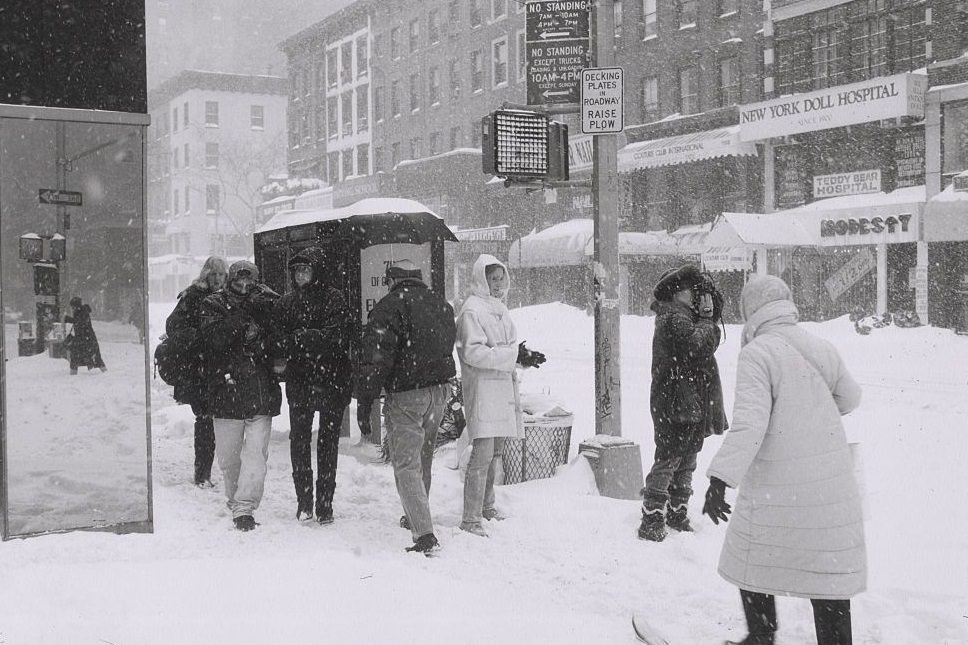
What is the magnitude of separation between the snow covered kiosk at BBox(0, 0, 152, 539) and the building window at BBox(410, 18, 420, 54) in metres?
44.5

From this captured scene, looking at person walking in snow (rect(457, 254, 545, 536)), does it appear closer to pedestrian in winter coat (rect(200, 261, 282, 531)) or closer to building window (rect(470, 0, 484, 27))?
pedestrian in winter coat (rect(200, 261, 282, 531))

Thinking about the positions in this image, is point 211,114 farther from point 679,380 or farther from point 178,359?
point 679,380

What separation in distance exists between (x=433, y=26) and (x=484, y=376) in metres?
43.8

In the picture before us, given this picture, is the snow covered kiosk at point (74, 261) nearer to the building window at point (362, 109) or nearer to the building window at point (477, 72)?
the building window at point (477, 72)

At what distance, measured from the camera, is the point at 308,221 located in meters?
9.73

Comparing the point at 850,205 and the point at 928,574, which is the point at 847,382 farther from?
the point at 850,205

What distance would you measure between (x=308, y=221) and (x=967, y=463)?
6.68 meters

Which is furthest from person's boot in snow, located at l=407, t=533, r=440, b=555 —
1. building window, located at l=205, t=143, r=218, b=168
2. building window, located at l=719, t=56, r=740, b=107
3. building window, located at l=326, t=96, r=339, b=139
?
building window, located at l=205, t=143, r=218, b=168

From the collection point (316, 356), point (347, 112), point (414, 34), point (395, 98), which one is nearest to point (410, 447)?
point (316, 356)

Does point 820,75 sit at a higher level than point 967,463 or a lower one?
higher

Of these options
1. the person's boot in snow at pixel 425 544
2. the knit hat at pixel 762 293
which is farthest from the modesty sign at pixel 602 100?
the knit hat at pixel 762 293

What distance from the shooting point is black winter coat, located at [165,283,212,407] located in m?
6.61

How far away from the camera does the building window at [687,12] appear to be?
31844mm

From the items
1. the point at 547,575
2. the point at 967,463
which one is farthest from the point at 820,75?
the point at 547,575
